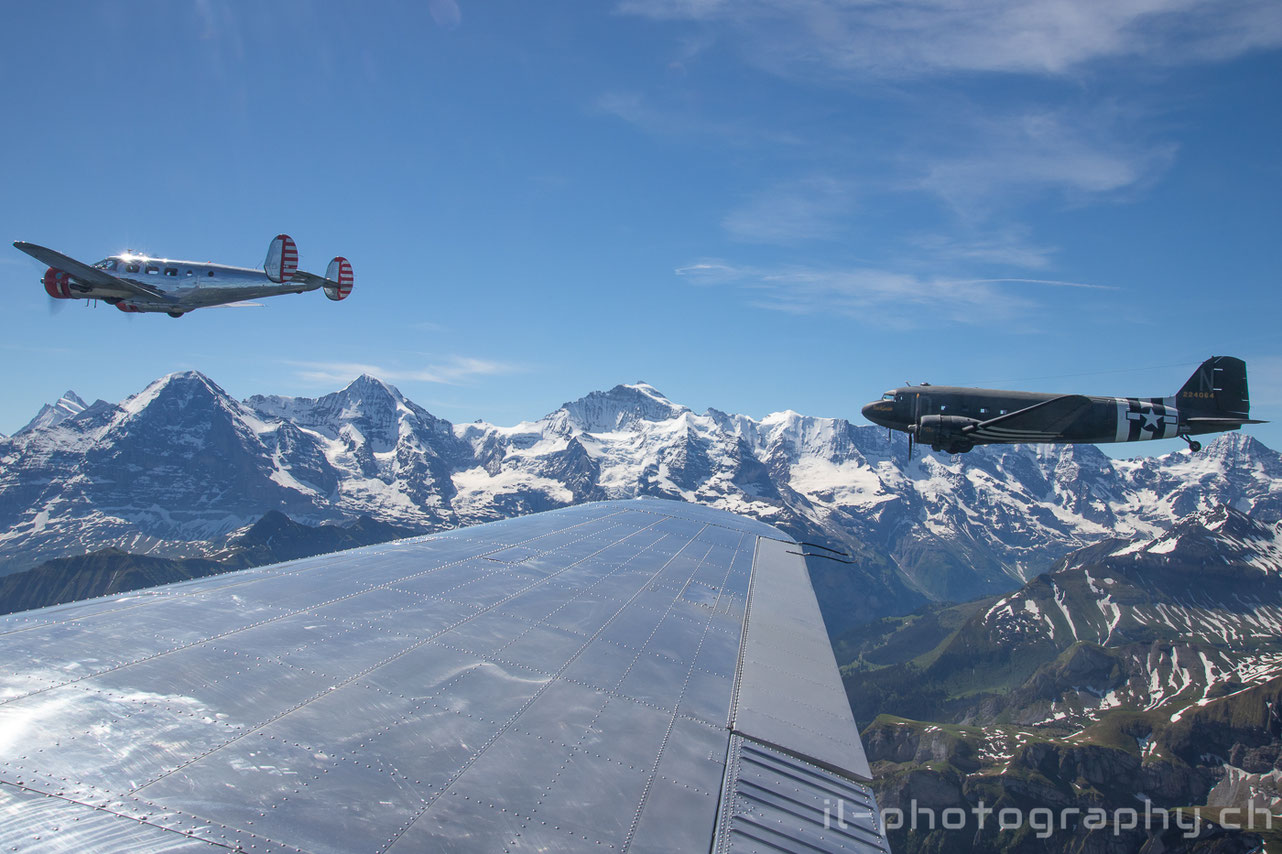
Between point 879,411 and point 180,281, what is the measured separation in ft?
139

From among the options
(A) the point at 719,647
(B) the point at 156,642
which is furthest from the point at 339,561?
(A) the point at 719,647

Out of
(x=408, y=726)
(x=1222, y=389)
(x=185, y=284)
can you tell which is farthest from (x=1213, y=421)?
(x=185, y=284)

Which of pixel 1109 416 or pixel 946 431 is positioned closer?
pixel 946 431

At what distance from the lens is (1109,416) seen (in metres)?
38.2

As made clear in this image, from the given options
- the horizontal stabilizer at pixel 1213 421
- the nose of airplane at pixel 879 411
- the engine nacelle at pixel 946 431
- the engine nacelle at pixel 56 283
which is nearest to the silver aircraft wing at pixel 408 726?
the engine nacelle at pixel 946 431

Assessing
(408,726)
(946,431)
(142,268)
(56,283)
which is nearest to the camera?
(408,726)

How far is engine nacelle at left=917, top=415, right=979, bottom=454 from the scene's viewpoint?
123 ft

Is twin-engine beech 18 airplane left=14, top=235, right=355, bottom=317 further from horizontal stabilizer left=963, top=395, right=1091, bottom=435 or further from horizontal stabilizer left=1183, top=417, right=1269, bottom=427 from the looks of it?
horizontal stabilizer left=1183, top=417, right=1269, bottom=427

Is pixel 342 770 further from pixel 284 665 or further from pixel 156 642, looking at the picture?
pixel 156 642

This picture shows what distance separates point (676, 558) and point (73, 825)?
27.2 meters

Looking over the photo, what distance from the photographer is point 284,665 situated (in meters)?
14.8

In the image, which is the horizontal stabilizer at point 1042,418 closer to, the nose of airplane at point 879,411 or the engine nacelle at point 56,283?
the nose of airplane at point 879,411

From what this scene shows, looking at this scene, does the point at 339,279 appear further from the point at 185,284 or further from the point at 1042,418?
the point at 1042,418

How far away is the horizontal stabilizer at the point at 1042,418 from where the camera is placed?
35.1 m
